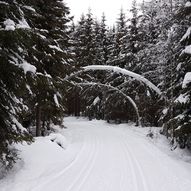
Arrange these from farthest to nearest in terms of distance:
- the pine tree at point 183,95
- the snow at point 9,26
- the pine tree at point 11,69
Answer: the pine tree at point 183,95, the pine tree at point 11,69, the snow at point 9,26

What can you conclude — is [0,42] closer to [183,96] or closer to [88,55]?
[183,96]

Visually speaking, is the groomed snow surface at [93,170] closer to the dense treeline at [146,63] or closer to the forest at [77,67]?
the forest at [77,67]

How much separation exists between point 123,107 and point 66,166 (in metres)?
24.2

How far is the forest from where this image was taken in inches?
382

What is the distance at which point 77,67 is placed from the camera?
26984 millimetres

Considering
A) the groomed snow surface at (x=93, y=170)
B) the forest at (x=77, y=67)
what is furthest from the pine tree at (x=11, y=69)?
the groomed snow surface at (x=93, y=170)

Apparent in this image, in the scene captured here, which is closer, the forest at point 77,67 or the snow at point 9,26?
the snow at point 9,26

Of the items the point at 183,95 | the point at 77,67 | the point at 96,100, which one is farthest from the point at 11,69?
the point at 96,100

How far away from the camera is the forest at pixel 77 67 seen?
31.8 feet

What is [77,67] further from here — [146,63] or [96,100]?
[96,100]

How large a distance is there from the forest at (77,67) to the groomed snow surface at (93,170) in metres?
1.00

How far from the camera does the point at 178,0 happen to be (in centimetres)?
2103

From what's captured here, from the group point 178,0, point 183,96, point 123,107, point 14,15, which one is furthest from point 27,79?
point 123,107

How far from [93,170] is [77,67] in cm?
1593
